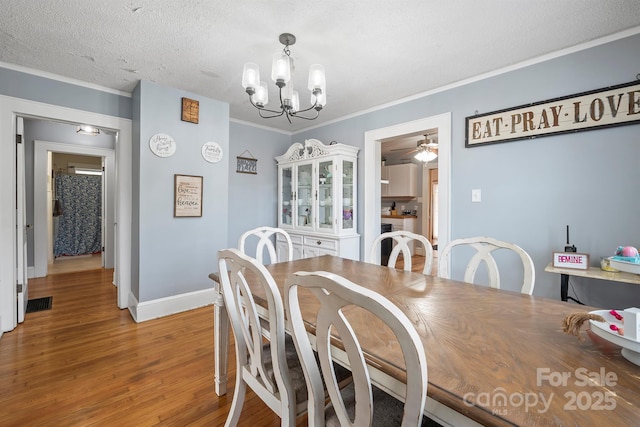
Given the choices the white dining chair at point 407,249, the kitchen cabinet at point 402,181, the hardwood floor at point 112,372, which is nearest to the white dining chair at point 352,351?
the hardwood floor at point 112,372

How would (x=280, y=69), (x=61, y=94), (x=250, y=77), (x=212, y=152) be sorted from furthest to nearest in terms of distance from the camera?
(x=212, y=152) → (x=61, y=94) → (x=250, y=77) → (x=280, y=69)

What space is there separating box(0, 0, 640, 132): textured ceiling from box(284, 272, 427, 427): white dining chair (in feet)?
5.51

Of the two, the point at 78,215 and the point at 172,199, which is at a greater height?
the point at 172,199

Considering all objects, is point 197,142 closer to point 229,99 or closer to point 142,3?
point 229,99

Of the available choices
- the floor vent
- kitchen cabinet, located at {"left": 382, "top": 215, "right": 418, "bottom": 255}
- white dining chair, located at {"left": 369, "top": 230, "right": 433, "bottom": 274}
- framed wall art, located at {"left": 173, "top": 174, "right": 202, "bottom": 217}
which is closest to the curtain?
the floor vent

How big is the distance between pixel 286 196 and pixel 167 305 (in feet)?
6.79

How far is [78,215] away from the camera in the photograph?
5.53m

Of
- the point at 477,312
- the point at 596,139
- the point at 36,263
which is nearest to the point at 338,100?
the point at 596,139

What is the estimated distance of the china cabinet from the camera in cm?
334

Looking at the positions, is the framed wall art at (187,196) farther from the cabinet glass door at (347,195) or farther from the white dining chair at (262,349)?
the white dining chair at (262,349)

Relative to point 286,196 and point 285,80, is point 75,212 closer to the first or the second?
point 286,196

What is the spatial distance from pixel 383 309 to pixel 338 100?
2.91 m

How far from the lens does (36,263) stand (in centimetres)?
392

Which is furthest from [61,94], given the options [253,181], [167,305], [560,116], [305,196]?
[560,116]
